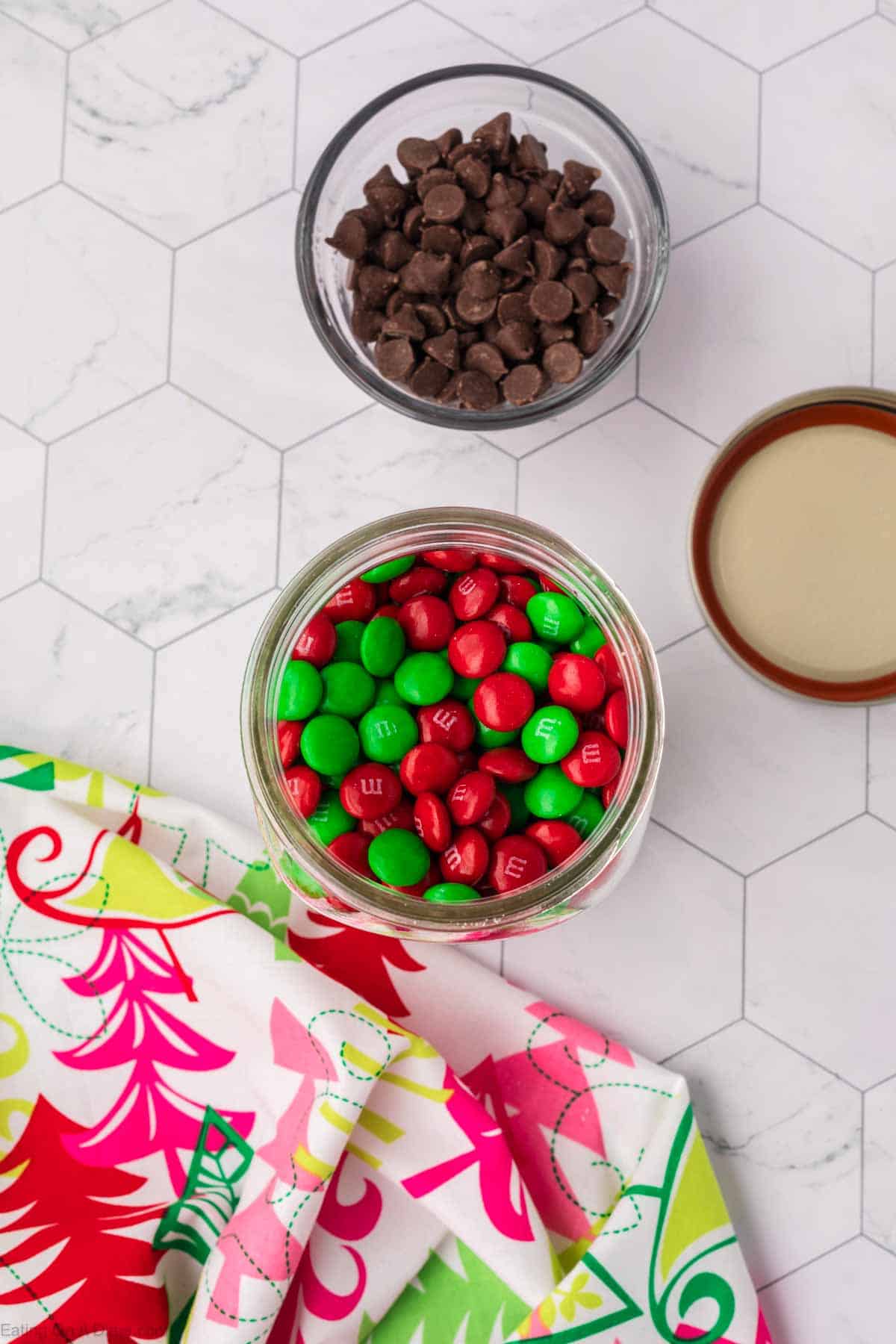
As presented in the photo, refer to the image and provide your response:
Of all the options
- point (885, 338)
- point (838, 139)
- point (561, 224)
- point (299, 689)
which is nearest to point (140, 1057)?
point (299, 689)

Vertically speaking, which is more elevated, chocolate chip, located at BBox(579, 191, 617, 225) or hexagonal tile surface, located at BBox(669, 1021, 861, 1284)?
chocolate chip, located at BBox(579, 191, 617, 225)

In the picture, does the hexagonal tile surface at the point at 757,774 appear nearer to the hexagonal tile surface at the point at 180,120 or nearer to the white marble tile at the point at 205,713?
the white marble tile at the point at 205,713

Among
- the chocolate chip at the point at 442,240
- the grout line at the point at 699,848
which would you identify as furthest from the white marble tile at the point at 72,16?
the grout line at the point at 699,848

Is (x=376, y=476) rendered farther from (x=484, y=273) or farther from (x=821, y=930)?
(x=821, y=930)

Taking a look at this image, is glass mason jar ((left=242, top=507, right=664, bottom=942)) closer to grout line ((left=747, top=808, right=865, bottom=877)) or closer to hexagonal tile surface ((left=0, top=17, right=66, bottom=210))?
grout line ((left=747, top=808, right=865, bottom=877))

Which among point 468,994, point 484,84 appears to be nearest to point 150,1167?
point 468,994

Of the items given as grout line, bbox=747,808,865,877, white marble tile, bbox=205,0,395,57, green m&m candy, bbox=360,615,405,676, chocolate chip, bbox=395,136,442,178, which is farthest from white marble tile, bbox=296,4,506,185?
grout line, bbox=747,808,865,877
